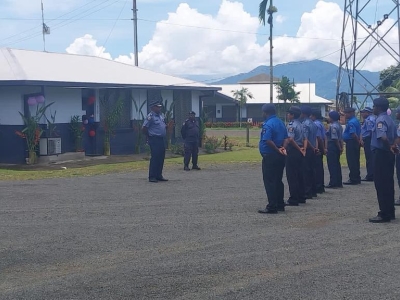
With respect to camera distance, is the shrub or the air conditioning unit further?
the shrub

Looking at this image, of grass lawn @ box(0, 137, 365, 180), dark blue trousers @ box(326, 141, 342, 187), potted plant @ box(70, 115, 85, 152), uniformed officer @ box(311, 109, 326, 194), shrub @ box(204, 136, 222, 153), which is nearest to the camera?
uniformed officer @ box(311, 109, 326, 194)

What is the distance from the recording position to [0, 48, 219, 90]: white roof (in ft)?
78.0

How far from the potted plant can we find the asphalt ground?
409 inches

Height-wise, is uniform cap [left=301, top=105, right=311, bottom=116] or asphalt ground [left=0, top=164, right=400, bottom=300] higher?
uniform cap [left=301, top=105, right=311, bottom=116]

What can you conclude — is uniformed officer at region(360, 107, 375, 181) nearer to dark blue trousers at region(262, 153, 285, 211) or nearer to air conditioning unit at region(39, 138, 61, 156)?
dark blue trousers at region(262, 153, 285, 211)

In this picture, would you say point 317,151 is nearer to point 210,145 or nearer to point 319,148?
point 319,148

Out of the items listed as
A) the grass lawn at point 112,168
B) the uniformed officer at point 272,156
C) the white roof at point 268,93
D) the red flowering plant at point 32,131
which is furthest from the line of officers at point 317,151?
the white roof at point 268,93

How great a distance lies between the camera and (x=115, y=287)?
279 inches

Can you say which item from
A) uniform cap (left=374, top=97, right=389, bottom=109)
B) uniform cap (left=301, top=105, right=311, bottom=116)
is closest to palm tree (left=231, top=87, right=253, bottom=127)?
uniform cap (left=301, top=105, right=311, bottom=116)

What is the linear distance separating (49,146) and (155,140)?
23.4 feet

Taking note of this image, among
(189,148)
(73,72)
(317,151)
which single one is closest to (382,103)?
(317,151)

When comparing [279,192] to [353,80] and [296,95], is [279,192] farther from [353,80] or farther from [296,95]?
[296,95]

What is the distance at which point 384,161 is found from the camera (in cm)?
1078

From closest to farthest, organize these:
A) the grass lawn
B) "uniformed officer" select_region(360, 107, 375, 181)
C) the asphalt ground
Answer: the asphalt ground → "uniformed officer" select_region(360, 107, 375, 181) → the grass lawn
